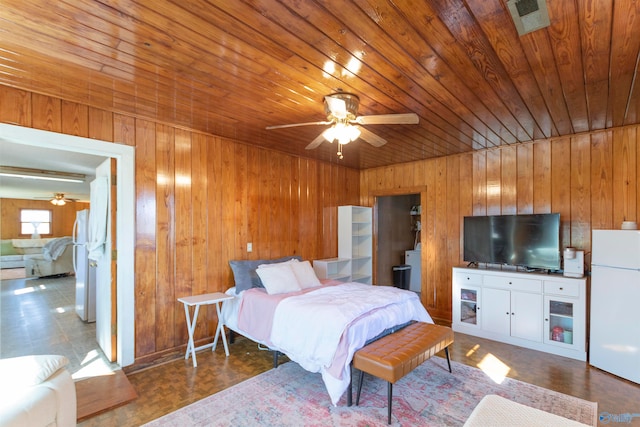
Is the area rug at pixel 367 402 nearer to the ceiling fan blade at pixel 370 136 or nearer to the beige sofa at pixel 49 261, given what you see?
Answer: the ceiling fan blade at pixel 370 136

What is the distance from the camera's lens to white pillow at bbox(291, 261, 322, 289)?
3.79m

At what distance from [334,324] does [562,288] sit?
272 centimetres

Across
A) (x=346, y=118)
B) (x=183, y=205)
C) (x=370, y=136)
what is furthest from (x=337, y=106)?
(x=183, y=205)

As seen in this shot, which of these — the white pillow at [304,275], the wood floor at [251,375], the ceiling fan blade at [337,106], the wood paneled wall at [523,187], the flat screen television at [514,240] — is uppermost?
the ceiling fan blade at [337,106]

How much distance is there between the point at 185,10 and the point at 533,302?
14.2 feet

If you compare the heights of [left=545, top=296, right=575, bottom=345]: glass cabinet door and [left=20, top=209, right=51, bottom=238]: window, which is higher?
[left=20, top=209, right=51, bottom=238]: window

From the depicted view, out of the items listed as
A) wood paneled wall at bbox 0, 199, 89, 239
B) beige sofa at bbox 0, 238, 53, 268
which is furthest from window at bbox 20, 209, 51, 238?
beige sofa at bbox 0, 238, 53, 268

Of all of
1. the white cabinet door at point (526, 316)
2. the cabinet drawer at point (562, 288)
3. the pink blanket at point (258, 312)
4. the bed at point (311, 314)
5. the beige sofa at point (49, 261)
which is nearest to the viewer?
the bed at point (311, 314)

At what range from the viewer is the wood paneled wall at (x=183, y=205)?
9.48 feet

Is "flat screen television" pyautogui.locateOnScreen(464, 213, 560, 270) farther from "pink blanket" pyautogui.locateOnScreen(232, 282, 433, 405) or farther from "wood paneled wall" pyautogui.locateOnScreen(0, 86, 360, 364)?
"wood paneled wall" pyautogui.locateOnScreen(0, 86, 360, 364)

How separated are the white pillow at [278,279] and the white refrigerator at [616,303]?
3118 millimetres

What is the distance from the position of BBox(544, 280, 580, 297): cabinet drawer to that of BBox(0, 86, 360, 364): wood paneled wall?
3.19m

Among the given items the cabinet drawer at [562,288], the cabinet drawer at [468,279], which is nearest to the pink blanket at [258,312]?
the cabinet drawer at [468,279]

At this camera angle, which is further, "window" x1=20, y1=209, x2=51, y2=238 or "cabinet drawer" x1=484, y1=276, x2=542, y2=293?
"window" x1=20, y1=209, x2=51, y2=238
